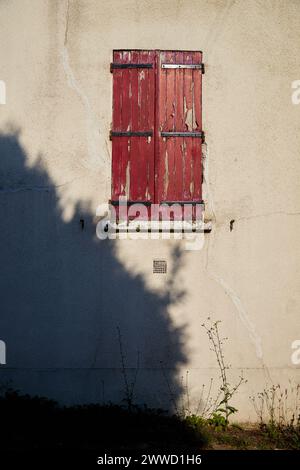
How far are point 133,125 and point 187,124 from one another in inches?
23.7

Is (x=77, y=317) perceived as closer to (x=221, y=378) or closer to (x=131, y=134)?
(x=221, y=378)

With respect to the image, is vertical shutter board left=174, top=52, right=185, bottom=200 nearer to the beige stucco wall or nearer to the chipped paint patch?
the beige stucco wall

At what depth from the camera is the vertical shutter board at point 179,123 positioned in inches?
203

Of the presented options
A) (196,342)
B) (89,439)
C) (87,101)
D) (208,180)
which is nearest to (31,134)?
(87,101)

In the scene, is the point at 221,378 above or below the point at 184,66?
below

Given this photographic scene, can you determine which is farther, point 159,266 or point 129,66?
point 129,66

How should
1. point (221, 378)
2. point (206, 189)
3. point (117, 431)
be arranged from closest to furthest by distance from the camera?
point (117, 431), point (221, 378), point (206, 189)

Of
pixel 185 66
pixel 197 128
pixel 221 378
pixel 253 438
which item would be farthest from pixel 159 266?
pixel 185 66

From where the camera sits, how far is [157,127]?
5188 mm

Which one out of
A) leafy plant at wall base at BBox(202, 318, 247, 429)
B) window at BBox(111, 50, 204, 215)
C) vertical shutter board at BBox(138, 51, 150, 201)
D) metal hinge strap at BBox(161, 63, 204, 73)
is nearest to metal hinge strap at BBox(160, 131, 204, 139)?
window at BBox(111, 50, 204, 215)

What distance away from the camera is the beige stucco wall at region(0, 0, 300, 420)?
494cm

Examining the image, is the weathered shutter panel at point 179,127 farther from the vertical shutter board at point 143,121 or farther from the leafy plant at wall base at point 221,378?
the leafy plant at wall base at point 221,378

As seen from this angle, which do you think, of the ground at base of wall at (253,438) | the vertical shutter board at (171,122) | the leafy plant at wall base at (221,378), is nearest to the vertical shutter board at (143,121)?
the vertical shutter board at (171,122)

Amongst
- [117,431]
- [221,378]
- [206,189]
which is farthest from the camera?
[206,189]
